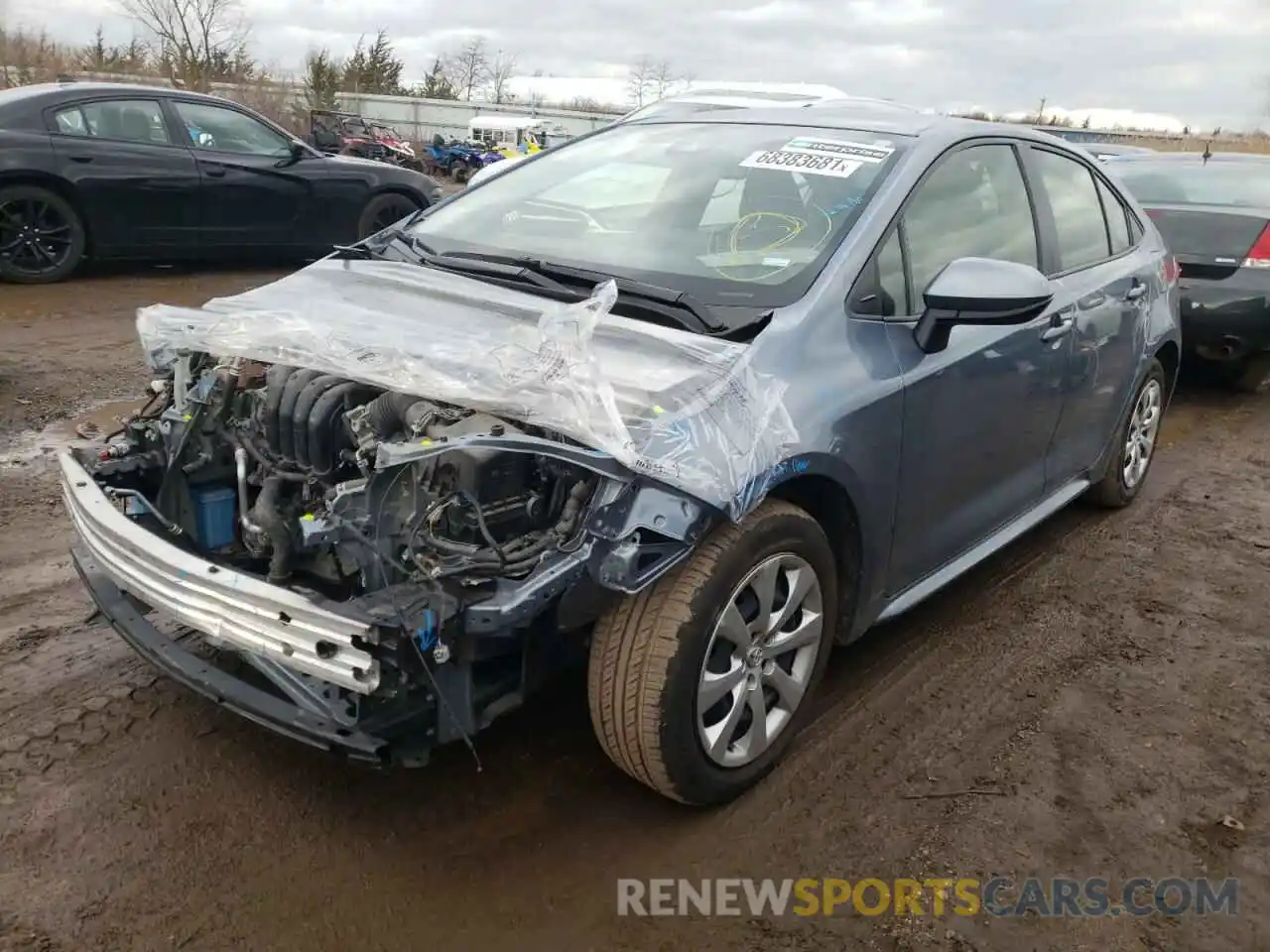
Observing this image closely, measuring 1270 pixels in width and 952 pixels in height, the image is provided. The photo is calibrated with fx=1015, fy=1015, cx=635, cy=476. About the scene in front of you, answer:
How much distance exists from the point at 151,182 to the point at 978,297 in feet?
25.1

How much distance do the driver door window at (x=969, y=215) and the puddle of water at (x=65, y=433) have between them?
12.3 ft

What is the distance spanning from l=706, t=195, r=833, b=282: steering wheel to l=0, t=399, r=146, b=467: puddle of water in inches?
128

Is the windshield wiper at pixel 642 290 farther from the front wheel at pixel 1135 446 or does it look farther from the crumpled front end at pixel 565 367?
the front wheel at pixel 1135 446

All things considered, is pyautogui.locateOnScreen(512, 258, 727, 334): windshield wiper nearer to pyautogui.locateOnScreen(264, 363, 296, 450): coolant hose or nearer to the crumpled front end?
the crumpled front end

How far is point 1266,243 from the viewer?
6.79m

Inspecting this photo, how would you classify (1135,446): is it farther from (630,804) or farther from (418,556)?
(418,556)

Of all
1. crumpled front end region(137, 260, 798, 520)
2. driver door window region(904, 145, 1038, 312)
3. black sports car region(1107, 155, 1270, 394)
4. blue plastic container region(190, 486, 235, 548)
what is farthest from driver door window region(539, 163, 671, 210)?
black sports car region(1107, 155, 1270, 394)

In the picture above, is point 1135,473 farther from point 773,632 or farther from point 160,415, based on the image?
point 160,415

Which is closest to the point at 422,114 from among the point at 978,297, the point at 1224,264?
the point at 1224,264

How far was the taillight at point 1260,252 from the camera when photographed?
22.2 ft

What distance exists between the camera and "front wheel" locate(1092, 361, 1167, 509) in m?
4.78

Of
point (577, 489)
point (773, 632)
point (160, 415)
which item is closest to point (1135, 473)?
point (773, 632)

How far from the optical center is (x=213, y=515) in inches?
119

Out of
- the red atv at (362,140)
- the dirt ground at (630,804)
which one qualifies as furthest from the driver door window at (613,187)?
the red atv at (362,140)
